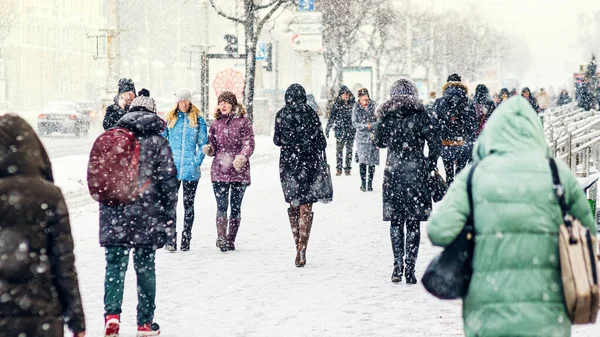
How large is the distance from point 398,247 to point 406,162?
Answer: 796 millimetres

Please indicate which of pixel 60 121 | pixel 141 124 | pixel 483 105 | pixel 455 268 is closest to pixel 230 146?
pixel 141 124

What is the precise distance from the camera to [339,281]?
32.4 ft

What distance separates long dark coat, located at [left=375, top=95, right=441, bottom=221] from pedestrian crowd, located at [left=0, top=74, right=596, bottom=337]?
0.01 metres

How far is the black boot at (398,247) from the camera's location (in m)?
9.52

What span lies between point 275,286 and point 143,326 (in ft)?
7.91

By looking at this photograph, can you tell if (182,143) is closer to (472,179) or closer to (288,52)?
(472,179)

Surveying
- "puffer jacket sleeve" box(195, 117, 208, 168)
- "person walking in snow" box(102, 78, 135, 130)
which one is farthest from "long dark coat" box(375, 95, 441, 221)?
"person walking in snow" box(102, 78, 135, 130)

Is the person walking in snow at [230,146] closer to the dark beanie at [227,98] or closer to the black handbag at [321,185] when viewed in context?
the dark beanie at [227,98]

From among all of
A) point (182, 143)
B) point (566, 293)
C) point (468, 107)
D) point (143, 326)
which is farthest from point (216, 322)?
point (468, 107)

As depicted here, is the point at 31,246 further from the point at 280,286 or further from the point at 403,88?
the point at 403,88

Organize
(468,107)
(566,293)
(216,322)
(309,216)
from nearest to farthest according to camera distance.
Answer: (566,293), (216,322), (309,216), (468,107)

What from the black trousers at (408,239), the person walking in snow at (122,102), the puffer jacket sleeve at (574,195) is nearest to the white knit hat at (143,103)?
the black trousers at (408,239)

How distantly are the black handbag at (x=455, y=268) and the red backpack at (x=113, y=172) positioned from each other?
10.2 feet

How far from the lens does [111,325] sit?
7.18 metres
